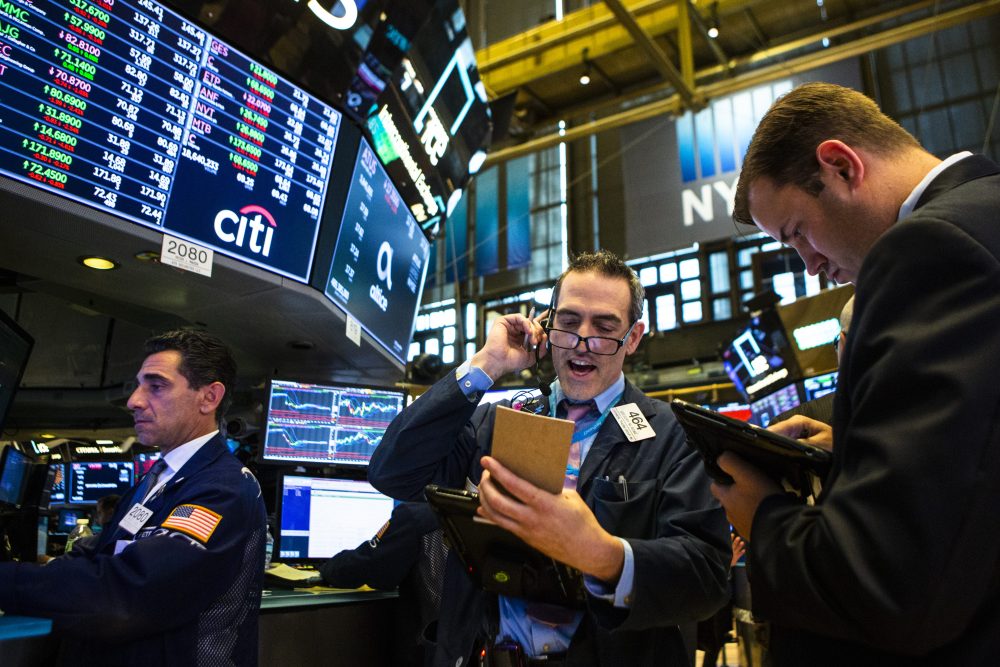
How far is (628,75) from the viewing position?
15.3 metres

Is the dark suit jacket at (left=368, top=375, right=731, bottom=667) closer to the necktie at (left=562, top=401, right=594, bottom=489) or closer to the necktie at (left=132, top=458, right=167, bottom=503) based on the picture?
the necktie at (left=562, top=401, right=594, bottom=489)

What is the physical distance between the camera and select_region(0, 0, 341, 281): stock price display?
2.48 metres

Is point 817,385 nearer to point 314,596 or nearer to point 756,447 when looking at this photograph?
point 314,596

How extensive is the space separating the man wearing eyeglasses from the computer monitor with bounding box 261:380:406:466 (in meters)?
1.55

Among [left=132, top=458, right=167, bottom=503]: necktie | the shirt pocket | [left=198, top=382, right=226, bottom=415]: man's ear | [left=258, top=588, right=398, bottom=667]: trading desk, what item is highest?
[left=198, top=382, right=226, bottom=415]: man's ear

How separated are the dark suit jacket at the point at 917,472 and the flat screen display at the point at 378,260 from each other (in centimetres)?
278

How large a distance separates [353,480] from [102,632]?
1.71 metres

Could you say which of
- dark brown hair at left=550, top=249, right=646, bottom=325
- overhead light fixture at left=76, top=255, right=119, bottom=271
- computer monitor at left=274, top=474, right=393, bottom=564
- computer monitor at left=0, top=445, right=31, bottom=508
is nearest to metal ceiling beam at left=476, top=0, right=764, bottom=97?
computer monitor at left=274, top=474, right=393, bottom=564

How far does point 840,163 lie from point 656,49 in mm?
7539

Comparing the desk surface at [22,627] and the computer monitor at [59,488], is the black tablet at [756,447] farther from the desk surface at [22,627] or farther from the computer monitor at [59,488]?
the computer monitor at [59,488]

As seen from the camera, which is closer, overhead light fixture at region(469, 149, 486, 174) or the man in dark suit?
the man in dark suit

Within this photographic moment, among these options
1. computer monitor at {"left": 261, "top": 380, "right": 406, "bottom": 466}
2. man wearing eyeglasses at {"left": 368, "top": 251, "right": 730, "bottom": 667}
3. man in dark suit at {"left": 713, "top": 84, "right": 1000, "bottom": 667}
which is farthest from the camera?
computer monitor at {"left": 261, "top": 380, "right": 406, "bottom": 466}

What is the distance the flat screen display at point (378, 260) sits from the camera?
12.0ft

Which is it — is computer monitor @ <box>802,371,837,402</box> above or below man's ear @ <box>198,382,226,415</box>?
above
